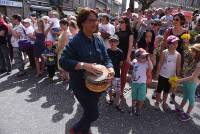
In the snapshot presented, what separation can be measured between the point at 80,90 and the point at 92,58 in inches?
17.4

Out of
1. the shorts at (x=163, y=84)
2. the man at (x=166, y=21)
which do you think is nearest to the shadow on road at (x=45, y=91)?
the shorts at (x=163, y=84)

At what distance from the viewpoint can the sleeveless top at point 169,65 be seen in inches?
199

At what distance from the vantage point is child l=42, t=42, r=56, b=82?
7.00 meters

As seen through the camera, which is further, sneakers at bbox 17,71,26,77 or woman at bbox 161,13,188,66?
sneakers at bbox 17,71,26,77

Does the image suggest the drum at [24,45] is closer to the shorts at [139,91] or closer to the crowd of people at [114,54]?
the crowd of people at [114,54]

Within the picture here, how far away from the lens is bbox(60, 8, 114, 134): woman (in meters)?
3.19

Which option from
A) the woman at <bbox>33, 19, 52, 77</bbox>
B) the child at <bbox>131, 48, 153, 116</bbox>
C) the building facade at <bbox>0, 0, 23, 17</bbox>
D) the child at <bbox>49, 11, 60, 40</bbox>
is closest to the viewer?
the child at <bbox>131, 48, 153, 116</bbox>

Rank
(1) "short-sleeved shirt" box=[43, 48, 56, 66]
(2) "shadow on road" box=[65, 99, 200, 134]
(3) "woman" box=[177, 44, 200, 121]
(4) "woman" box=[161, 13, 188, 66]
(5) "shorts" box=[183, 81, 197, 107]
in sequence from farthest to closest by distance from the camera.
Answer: (1) "short-sleeved shirt" box=[43, 48, 56, 66] < (4) "woman" box=[161, 13, 188, 66] < (5) "shorts" box=[183, 81, 197, 107] < (2) "shadow on road" box=[65, 99, 200, 134] < (3) "woman" box=[177, 44, 200, 121]

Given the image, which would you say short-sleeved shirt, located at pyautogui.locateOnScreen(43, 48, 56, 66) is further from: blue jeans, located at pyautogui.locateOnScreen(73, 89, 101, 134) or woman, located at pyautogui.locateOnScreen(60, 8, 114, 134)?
woman, located at pyautogui.locateOnScreen(60, 8, 114, 134)

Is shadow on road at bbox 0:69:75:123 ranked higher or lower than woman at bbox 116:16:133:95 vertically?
lower

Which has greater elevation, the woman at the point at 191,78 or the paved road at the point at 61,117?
the woman at the point at 191,78

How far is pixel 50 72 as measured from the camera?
7.15 m

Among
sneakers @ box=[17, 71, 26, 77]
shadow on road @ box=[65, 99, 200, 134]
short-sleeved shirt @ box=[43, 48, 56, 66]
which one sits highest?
short-sleeved shirt @ box=[43, 48, 56, 66]

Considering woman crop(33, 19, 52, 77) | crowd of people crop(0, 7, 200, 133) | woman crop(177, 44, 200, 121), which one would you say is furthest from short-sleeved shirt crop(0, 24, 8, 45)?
woman crop(177, 44, 200, 121)
